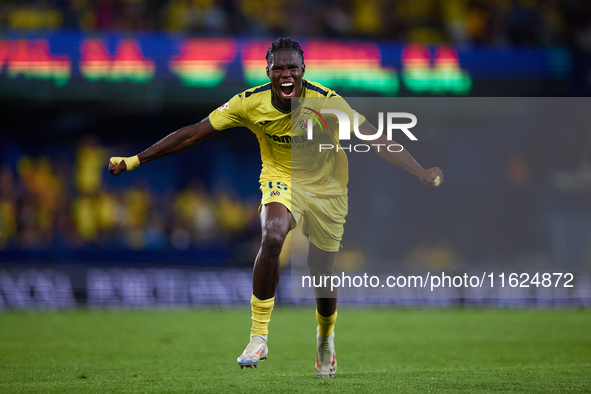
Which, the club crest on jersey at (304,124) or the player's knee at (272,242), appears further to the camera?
the club crest on jersey at (304,124)

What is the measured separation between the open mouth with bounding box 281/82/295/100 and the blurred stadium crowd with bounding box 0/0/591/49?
10.7 meters

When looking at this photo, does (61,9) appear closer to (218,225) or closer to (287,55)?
(218,225)

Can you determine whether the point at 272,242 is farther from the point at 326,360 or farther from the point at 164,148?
the point at 326,360

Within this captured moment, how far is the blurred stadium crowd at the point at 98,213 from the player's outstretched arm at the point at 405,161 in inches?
347

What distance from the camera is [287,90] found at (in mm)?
5633

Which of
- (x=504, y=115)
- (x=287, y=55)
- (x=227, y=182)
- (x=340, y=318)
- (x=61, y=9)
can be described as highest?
(x=61, y=9)

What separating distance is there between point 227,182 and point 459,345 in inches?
446

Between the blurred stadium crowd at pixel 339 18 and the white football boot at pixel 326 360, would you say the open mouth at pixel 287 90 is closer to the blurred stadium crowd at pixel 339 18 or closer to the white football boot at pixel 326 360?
the white football boot at pixel 326 360

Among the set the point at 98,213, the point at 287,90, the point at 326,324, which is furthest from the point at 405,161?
the point at 98,213

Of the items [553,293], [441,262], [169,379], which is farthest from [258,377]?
[553,293]

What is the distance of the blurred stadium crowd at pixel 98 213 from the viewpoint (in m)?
14.4

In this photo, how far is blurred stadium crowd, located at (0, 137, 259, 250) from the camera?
14367 millimetres

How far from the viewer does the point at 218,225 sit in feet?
51.4

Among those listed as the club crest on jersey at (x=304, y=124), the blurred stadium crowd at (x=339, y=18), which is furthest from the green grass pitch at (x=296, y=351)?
the blurred stadium crowd at (x=339, y=18)
